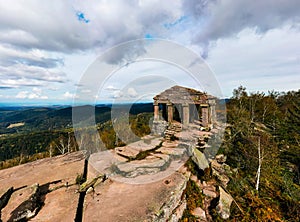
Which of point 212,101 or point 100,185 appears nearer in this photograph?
point 100,185

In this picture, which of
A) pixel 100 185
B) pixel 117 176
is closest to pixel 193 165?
pixel 117 176

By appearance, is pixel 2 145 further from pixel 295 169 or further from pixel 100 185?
pixel 295 169

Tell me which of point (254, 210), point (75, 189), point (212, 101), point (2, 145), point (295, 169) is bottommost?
point (2, 145)

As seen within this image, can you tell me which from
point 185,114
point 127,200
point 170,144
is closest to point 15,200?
point 127,200

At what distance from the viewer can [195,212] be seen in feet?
23.0

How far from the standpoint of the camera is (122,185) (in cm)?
666

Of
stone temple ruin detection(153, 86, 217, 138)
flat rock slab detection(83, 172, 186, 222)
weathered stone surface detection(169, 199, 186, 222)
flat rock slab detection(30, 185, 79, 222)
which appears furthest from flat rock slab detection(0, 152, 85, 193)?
stone temple ruin detection(153, 86, 217, 138)

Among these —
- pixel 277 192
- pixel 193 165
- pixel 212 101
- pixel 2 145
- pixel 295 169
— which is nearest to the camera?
pixel 193 165

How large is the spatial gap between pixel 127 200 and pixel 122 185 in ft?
3.52

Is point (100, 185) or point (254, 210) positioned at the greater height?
point (100, 185)

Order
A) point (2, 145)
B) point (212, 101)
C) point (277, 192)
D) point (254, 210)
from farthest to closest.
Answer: point (2, 145) < point (212, 101) < point (277, 192) < point (254, 210)

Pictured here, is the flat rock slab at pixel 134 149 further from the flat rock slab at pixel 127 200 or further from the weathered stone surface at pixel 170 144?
the flat rock slab at pixel 127 200

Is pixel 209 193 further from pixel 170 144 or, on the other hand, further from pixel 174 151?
pixel 170 144

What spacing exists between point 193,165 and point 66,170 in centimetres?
671
